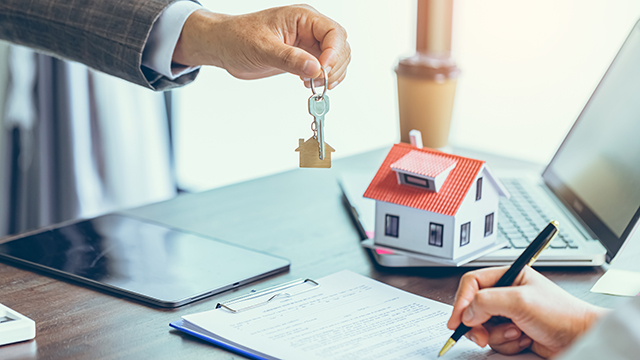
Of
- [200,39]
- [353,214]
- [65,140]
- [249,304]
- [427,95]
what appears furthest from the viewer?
[65,140]

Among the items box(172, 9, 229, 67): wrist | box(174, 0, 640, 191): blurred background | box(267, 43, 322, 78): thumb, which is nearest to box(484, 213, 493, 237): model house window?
box(267, 43, 322, 78): thumb

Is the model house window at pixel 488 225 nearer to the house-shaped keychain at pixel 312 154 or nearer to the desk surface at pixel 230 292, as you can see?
the desk surface at pixel 230 292

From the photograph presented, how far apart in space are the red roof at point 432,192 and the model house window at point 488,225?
8cm

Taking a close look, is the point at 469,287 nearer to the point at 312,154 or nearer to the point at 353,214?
the point at 312,154

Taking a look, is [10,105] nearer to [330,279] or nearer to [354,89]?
[354,89]

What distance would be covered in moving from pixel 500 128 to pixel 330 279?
5.51ft

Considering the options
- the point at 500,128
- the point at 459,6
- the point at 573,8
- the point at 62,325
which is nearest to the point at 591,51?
the point at 573,8

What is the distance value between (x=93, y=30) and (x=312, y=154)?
1.65 ft

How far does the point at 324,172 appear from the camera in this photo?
1.40m

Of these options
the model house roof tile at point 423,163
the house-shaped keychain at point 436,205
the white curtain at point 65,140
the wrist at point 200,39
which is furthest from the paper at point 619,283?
the white curtain at point 65,140

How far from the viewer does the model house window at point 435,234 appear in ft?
2.81

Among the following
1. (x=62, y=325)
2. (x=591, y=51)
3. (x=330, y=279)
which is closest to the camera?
(x=62, y=325)

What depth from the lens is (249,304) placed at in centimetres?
75

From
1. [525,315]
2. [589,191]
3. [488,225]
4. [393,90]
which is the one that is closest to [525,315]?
[525,315]
